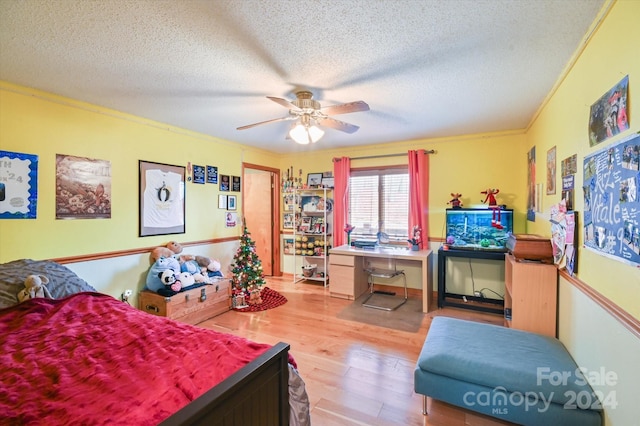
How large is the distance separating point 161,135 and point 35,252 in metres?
1.75

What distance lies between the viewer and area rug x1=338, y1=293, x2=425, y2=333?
3332 millimetres

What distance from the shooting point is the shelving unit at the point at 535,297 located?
2.26 meters

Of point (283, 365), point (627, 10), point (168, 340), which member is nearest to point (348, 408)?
point (283, 365)

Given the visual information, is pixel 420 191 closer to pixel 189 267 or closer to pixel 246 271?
pixel 246 271

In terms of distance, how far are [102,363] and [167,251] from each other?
2188 millimetres

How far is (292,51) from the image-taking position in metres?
1.87

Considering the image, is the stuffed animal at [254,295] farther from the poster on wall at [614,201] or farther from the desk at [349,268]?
the poster on wall at [614,201]

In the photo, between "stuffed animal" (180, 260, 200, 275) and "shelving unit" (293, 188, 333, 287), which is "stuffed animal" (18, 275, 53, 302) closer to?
"stuffed animal" (180, 260, 200, 275)

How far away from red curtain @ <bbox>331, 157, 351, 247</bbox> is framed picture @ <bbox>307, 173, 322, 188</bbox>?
37 cm

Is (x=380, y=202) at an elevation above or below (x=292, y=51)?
below

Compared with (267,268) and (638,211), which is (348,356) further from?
(267,268)

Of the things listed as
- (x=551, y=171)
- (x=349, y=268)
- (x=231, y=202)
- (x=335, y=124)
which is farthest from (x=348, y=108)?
(x=231, y=202)

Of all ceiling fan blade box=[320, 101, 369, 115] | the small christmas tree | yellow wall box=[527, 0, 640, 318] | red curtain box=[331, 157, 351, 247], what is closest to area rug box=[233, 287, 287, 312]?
the small christmas tree

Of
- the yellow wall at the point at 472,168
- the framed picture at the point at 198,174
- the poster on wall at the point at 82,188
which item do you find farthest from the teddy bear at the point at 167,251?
the yellow wall at the point at 472,168
